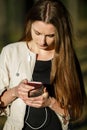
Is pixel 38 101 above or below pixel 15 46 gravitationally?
below

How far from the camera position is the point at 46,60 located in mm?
2861

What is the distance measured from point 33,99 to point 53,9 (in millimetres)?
582

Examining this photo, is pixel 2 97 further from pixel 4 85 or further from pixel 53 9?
pixel 53 9

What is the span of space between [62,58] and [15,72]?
1.05 feet

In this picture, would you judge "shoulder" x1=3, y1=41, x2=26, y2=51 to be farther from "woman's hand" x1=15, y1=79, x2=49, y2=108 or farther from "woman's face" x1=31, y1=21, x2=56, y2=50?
"woman's hand" x1=15, y1=79, x2=49, y2=108

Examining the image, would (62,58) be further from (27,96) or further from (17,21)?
(17,21)

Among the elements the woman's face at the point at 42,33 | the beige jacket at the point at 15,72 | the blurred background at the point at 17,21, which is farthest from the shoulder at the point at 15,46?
the blurred background at the point at 17,21

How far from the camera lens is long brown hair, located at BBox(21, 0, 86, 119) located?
2.76m

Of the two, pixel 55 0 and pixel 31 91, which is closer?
pixel 31 91

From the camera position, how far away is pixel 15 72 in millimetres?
2785

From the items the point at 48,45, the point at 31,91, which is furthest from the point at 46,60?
the point at 31,91

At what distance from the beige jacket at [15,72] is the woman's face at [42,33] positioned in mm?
147

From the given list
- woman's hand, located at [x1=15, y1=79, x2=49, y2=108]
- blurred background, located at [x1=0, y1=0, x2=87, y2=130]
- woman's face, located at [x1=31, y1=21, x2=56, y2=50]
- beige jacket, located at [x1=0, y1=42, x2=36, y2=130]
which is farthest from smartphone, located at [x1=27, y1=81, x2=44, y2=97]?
blurred background, located at [x1=0, y1=0, x2=87, y2=130]

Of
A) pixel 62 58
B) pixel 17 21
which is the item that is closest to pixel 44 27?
pixel 62 58
